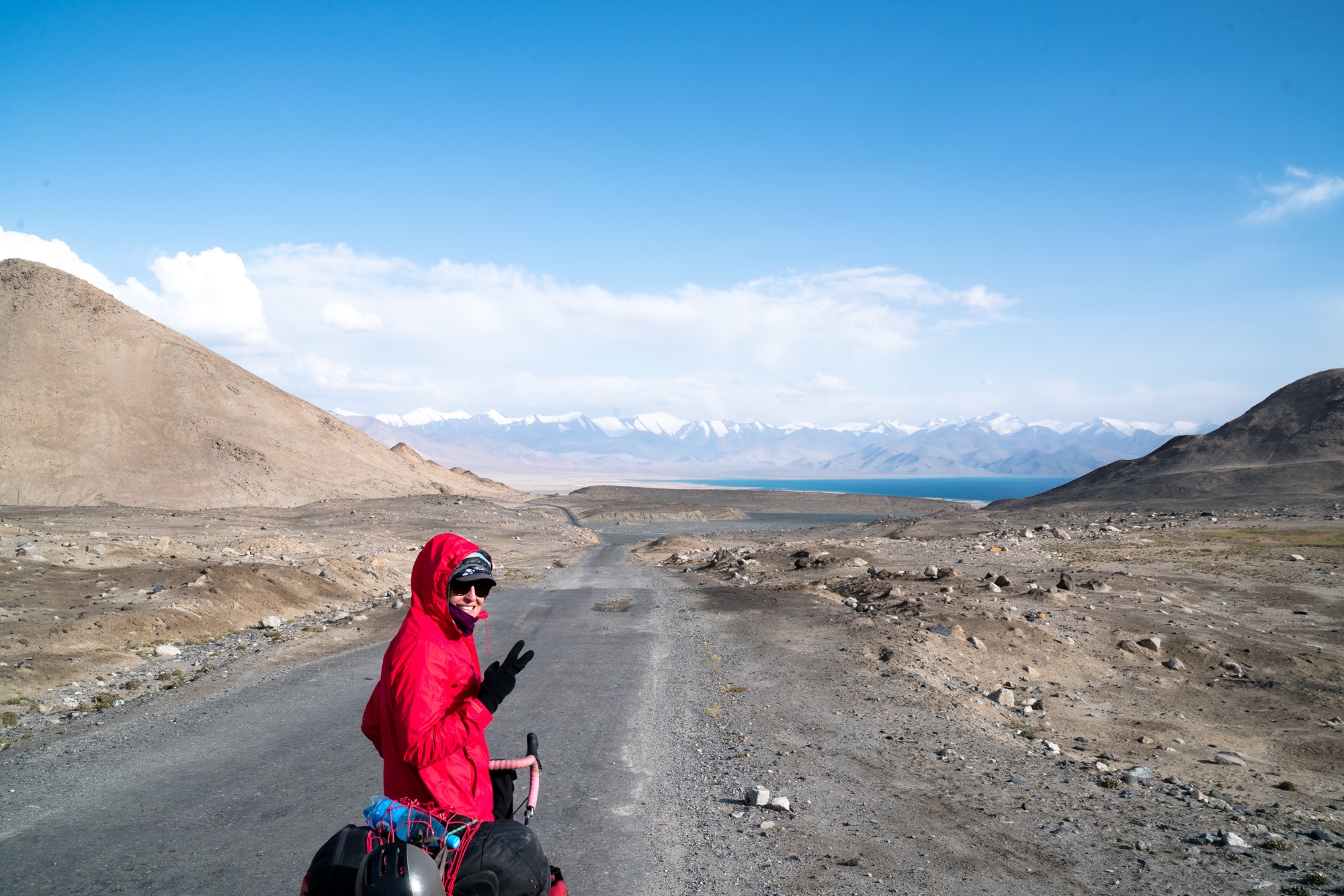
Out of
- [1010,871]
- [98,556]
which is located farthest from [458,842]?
[98,556]

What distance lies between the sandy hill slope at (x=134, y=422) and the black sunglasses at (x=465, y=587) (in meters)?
70.0

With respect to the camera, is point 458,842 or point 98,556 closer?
point 458,842

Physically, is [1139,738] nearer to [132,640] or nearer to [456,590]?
[456,590]

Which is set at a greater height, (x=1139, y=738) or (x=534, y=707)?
(x=534, y=707)

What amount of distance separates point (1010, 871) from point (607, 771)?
12.8 ft

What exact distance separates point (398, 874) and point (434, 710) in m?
0.73

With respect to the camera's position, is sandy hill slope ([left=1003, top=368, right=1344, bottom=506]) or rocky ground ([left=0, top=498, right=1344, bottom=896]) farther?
sandy hill slope ([left=1003, top=368, right=1344, bottom=506])

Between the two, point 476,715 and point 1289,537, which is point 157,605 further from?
point 1289,537

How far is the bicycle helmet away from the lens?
2834 millimetres

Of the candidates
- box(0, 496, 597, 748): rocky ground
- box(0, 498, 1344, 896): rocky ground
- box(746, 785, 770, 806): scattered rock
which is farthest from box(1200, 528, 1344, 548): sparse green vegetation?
box(746, 785, 770, 806): scattered rock

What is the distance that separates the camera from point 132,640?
45.9ft

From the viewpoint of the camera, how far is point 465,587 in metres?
3.68

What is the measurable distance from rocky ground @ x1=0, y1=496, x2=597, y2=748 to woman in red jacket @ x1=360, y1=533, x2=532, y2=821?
28.4ft

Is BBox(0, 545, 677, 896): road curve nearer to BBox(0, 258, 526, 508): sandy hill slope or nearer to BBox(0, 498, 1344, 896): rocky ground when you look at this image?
BBox(0, 498, 1344, 896): rocky ground
